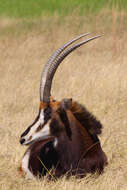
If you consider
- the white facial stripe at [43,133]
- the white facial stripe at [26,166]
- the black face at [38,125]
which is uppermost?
the black face at [38,125]

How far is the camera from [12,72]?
9.26 metres

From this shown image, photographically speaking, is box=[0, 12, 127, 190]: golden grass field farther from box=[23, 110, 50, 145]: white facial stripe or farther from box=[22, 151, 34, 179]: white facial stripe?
box=[23, 110, 50, 145]: white facial stripe

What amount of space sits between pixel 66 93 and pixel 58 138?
12.8 feet

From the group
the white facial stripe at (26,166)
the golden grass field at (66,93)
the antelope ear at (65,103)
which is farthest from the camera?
the golden grass field at (66,93)

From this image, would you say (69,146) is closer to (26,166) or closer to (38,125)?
(38,125)

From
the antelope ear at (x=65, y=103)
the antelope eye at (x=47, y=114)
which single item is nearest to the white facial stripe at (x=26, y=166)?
the antelope eye at (x=47, y=114)

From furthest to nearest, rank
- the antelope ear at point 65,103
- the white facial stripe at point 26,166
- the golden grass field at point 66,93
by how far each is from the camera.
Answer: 1. the golden grass field at point 66,93
2. the white facial stripe at point 26,166
3. the antelope ear at point 65,103

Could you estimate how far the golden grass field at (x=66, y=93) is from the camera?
3979 millimetres

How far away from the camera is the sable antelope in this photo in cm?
374

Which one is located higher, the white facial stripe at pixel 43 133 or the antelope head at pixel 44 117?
the antelope head at pixel 44 117

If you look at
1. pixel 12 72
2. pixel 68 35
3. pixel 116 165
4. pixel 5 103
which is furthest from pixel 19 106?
pixel 68 35

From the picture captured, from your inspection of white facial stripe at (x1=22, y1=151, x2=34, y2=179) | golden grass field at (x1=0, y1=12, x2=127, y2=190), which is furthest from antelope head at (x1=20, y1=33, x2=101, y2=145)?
golden grass field at (x1=0, y1=12, x2=127, y2=190)

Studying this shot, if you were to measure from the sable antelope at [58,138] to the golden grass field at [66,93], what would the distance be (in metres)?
0.12

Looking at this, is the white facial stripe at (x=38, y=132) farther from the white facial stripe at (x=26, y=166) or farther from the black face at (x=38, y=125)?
the white facial stripe at (x=26, y=166)
